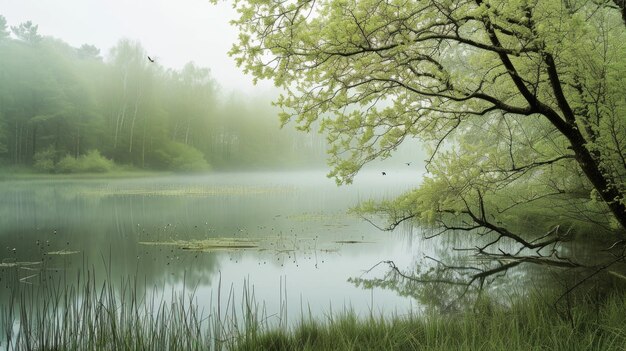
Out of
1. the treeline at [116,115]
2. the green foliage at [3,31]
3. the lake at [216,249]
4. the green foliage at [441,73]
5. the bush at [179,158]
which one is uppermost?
the green foliage at [3,31]

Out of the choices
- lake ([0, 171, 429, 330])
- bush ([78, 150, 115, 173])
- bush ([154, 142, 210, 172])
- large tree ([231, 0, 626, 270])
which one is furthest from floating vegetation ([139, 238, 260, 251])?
bush ([154, 142, 210, 172])

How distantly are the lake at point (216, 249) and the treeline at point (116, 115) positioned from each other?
21.8m

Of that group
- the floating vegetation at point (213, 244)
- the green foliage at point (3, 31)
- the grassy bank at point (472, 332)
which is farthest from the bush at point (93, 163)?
the grassy bank at point (472, 332)

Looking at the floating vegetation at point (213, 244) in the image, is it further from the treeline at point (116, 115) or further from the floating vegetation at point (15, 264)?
the treeline at point (116, 115)

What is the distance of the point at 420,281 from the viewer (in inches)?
364

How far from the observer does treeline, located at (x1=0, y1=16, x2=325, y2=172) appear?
41.1 metres

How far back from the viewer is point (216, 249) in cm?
1176

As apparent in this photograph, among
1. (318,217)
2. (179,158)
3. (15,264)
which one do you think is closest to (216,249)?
(15,264)

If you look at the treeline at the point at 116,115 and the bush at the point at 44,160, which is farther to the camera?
the treeline at the point at 116,115

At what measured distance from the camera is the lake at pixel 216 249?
27.5 ft

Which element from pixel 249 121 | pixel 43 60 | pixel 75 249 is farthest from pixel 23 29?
pixel 75 249

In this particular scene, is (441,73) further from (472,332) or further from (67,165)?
(67,165)

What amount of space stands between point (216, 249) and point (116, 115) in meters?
40.7

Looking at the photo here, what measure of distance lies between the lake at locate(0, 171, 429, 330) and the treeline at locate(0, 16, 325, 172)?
21763 mm
